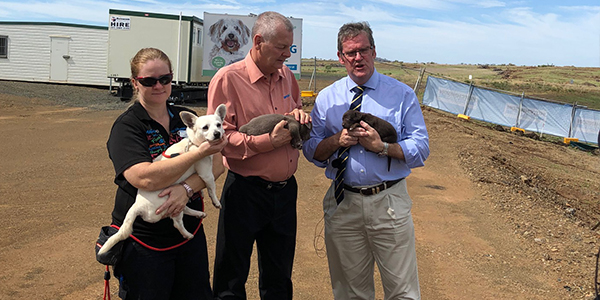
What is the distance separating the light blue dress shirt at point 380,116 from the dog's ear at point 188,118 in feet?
3.62

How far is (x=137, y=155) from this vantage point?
283cm

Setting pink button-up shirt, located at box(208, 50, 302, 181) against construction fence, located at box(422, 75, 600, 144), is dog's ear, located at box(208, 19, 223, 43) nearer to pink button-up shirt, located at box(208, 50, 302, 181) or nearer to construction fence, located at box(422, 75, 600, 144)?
construction fence, located at box(422, 75, 600, 144)

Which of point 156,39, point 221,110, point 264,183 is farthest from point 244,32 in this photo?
point 221,110

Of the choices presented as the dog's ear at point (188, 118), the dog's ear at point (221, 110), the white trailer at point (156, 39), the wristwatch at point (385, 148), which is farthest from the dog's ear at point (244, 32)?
the dog's ear at point (188, 118)

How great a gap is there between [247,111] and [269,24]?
0.64 m

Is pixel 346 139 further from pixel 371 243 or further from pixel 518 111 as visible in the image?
pixel 518 111

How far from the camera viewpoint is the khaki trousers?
145 inches

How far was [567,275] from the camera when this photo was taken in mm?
6059

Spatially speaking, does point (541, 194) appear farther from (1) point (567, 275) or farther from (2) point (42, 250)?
(2) point (42, 250)

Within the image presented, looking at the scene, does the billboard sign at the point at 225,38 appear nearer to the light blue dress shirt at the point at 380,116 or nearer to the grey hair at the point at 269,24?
the light blue dress shirt at the point at 380,116

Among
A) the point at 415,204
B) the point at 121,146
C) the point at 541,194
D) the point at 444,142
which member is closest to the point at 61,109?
the point at 444,142

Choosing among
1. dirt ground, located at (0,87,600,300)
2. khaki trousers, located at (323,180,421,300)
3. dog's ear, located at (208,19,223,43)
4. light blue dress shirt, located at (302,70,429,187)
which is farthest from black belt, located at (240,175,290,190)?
dog's ear, located at (208,19,223,43)

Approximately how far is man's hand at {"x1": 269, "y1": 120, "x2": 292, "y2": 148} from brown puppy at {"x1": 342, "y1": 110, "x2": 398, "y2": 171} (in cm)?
46

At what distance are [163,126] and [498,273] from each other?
15.6 ft
